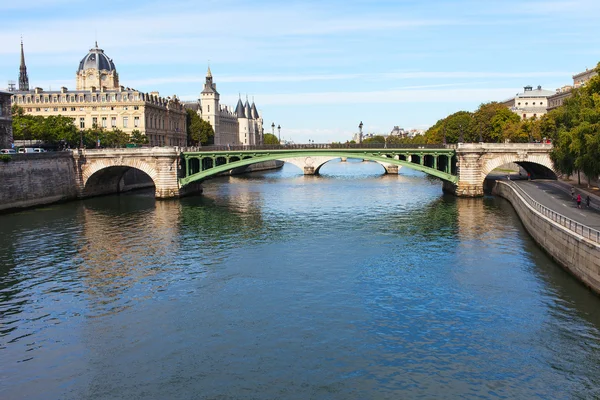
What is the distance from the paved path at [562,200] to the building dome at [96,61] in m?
98.0

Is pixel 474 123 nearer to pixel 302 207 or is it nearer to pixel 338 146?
pixel 338 146

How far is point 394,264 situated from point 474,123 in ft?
304

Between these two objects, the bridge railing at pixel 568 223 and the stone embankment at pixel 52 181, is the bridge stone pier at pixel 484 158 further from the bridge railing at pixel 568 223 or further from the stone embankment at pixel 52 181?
the stone embankment at pixel 52 181

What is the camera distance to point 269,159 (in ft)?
251

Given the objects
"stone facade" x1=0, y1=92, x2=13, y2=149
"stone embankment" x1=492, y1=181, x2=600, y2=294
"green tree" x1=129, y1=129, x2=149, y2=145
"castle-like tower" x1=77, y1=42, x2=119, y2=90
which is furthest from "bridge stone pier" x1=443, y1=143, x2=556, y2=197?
"castle-like tower" x1=77, y1=42, x2=119, y2=90

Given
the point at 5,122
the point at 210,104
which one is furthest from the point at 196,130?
the point at 5,122

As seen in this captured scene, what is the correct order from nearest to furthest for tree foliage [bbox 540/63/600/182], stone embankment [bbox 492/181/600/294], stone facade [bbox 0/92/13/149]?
stone embankment [bbox 492/181/600/294] → tree foliage [bbox 540/63/600/182] → stone facade [bbox 0/92/13/149]

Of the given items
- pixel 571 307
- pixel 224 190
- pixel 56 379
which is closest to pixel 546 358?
pixel 571 307

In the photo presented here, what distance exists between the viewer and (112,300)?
98.0 ft

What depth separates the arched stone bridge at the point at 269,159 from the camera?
233 feet

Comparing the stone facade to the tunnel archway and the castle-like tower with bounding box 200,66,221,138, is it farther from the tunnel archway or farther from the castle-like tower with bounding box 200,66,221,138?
the castle-like tower with bounding box 200,66,221,138

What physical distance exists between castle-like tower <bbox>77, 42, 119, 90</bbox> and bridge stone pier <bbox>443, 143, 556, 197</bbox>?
86.3m

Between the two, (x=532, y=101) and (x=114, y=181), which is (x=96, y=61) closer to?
(x=114, y=181)

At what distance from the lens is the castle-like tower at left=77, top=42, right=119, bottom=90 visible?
13200cm
